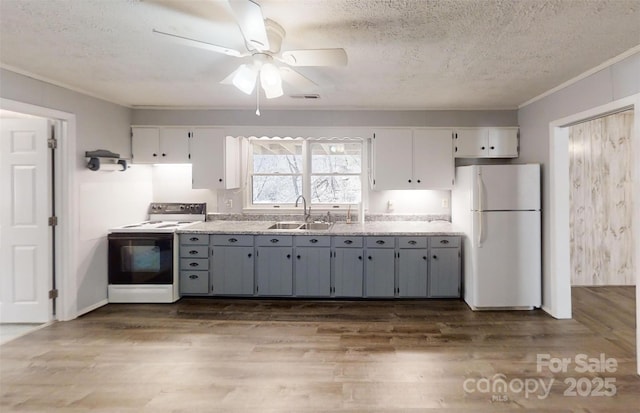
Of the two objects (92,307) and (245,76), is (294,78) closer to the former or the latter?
(245,76)

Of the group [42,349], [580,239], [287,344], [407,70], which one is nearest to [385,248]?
[287,344]

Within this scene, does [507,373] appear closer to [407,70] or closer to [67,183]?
[407,70]

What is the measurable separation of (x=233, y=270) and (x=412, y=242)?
82.2 inches

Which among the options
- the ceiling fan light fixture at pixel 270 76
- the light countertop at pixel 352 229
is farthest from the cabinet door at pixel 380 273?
the ceiling fan light fixture at pixel 270 76

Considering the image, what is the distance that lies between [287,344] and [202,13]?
8.27 feet

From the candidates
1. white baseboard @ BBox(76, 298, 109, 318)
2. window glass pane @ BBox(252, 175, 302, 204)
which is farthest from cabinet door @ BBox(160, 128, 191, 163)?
white baseboard @ BBox(76, 298, 109, 318)

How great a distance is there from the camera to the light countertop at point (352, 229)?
4121mm

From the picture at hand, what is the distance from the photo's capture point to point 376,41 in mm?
2457

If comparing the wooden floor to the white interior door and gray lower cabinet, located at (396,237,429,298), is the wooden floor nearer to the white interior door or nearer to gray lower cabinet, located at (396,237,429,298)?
gray lower cabinet, located at (396,237,429,298)

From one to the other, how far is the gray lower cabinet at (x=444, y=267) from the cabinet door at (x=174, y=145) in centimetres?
316

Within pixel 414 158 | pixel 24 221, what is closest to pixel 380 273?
pixel 414 158

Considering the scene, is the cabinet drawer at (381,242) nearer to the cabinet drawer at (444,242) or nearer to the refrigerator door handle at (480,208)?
the cabinet drawer at (444,242)

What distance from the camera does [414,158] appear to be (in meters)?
4.46

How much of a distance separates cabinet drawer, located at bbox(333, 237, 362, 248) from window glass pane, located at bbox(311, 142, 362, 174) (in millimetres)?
1102
